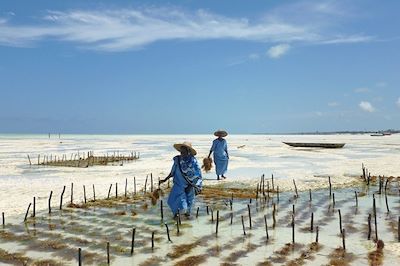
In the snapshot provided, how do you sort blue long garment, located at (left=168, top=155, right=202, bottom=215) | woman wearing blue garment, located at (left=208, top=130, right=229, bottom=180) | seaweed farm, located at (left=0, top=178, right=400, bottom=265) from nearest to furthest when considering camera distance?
1. seaweed farm, located at (left=0, top=178, right=400, bottom=265)
2. blue long garment, located at (left=168, top=155, right=202, bottom=215)
3. woman wearing blue garment, located at (left=208, top=130, right=229, bottom=180)

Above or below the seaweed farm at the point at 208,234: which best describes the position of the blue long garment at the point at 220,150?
above

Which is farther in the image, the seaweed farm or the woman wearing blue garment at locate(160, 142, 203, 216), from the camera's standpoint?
the woman wearing blue garment at locate(160, 142, 203, 216)

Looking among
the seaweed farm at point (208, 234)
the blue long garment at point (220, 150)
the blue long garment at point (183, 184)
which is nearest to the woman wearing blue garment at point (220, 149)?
the blue long garment at point (220, 150)

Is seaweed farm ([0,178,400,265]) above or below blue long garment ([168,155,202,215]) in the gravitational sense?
below

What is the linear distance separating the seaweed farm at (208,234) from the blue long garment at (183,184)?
313 millimetres

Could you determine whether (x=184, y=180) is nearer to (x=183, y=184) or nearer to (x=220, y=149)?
(x=183, y=184)

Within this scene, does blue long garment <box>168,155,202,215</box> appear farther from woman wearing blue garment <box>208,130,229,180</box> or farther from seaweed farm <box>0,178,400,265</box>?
woman wearing blue garment <box>208,130,229,180</box>

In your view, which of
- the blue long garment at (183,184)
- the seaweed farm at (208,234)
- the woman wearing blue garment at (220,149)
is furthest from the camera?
the woman wearing blue garment at (220,149)

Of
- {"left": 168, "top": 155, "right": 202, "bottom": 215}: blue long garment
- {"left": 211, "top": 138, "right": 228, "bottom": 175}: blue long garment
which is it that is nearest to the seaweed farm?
{"left": 168, "top": 155, "right": 202, "bottom": 215}: blue long garment

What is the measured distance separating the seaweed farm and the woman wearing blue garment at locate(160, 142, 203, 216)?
0.35 meters

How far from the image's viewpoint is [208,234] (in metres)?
7.61

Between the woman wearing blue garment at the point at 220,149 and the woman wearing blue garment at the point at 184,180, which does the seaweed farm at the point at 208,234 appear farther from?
the woman wearing blue garment at the point at 220,149

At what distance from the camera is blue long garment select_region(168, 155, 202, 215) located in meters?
8.77

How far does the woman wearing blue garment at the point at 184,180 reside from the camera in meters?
8.80
